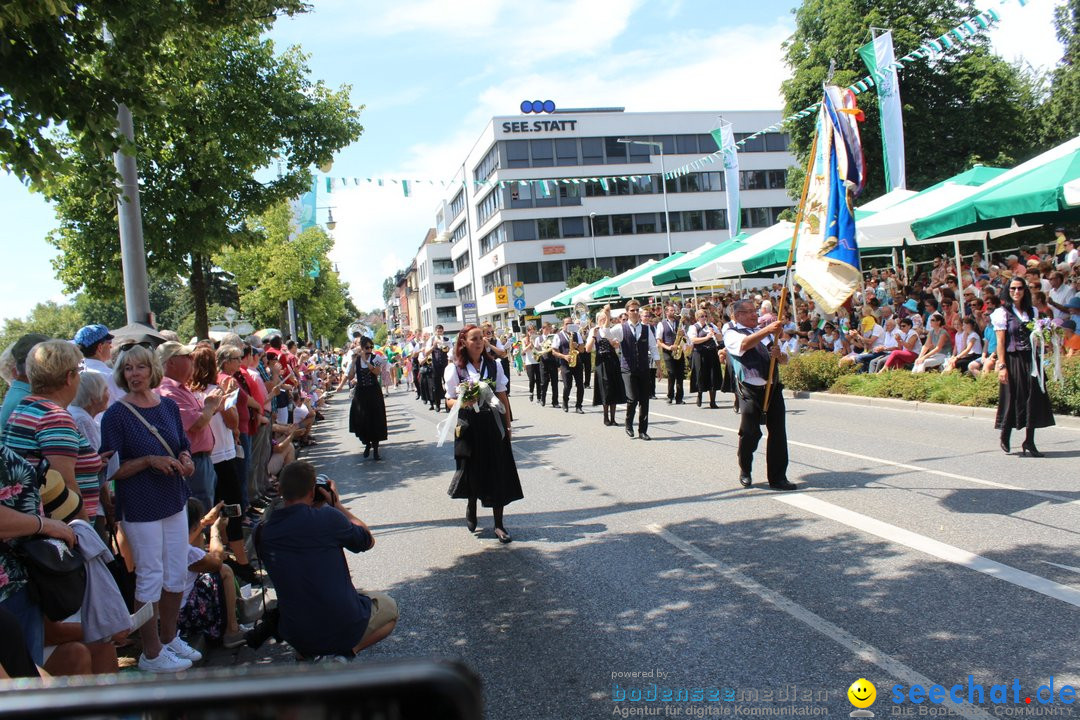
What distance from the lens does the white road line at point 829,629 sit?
12.0ft

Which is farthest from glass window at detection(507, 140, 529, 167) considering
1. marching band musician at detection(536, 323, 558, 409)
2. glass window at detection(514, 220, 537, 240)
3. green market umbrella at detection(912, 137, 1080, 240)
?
green market umbrella at detection(912, 137, 1080, 240)

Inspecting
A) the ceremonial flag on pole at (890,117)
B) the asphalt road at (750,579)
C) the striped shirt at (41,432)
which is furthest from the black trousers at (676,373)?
the striped shirt at (41,432)

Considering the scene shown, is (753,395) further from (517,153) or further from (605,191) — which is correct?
(605,191)

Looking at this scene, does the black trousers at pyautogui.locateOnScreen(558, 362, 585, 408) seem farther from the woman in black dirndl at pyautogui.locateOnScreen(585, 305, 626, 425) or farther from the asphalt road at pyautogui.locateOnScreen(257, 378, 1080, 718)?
the asphalt road at pyautogui.locateOnScreen(257, 378, 1080, 718)

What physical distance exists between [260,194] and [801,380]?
1182 cm

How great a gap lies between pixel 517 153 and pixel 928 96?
110ft

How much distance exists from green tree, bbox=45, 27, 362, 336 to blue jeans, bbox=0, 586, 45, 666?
43.6ft

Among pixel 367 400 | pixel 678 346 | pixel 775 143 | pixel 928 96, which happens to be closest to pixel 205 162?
pixel 367 400

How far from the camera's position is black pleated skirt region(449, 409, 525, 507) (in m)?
6.97

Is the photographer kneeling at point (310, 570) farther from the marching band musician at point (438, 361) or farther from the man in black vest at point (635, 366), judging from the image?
the marching band musician at point (438, 361)

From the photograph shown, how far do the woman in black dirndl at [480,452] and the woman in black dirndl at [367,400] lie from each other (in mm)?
5663

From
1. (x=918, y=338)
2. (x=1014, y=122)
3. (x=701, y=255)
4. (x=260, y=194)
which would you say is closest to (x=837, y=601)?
(x=918, y=338)

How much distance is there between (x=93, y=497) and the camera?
167 inches

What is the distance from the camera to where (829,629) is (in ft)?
14.2
